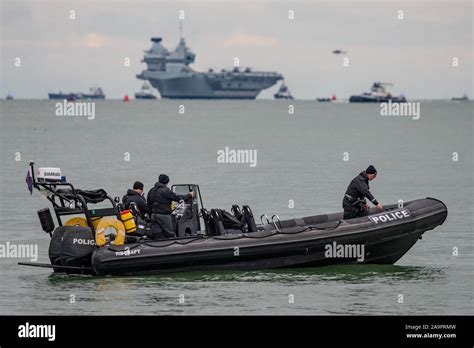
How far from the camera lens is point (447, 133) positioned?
95.6 meters

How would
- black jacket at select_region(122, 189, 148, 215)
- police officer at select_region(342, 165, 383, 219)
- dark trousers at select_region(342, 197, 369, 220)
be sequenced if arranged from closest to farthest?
black jacket at select_region(122, 189, 148, 215) < police officer at select_region(342, 165, 383, 219) < dark trousers at select_region(342, 197, 369, 220)

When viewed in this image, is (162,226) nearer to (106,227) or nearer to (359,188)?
(106,227)

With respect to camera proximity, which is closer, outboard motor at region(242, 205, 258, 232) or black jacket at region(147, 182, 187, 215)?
black jacket at region(147, 182, 187, 215)

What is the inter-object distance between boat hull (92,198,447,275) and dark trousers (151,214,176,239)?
33 cm

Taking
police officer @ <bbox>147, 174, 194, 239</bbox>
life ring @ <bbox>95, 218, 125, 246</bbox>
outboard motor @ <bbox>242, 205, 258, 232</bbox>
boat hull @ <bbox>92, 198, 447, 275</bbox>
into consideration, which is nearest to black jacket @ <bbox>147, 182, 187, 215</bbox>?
police officer @ <bbox>147, 174, 194, 239</bbox>

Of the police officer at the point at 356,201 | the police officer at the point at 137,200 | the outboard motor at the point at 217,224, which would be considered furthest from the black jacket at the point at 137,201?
the police officer at the point at 356,201

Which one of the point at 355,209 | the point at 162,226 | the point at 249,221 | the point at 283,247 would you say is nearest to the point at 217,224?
the point at 249,221

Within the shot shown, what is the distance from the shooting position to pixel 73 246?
61.8ft

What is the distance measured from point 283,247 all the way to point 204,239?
4.59 ft

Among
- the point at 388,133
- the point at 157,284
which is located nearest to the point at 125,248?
the point at 157,284

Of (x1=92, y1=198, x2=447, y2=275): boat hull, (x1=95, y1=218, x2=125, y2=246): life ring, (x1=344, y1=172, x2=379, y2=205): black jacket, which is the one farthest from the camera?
(x1=344, y1=172, x2=379, y2=205): black jacket

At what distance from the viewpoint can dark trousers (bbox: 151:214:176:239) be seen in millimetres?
19406

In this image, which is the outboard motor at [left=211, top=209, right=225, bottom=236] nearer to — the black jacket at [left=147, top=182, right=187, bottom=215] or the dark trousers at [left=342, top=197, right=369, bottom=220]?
the black jacket at [left=147, top=182, right=187, bottom=215]

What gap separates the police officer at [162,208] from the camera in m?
19.4
